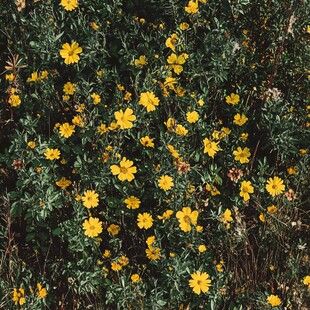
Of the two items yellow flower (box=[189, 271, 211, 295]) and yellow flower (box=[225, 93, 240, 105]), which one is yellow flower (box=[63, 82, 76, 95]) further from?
yellow flower (box=[189, 271, 211, 295])

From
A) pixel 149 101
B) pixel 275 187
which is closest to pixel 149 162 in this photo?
pixel 149 101

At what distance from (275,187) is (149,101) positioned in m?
0.98

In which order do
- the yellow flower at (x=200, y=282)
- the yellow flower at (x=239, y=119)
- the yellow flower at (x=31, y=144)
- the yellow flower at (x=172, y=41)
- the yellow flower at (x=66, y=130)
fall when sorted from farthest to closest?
1. the yellow flower at (x=239, y=119)
2. the yellow flower at (x=172, y=41)
3. the yellow flower at (x=66, y=130)
4. the yellow flower at (x=31, y=144)
5. the yellow flower at (x=200, y=282)

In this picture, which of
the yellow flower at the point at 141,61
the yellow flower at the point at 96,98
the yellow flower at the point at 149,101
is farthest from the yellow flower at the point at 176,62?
the yellow flower at the point at 96,98

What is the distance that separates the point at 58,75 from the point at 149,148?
0.78m

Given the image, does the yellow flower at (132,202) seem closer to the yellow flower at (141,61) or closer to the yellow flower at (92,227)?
the yellow flower at (92,227)

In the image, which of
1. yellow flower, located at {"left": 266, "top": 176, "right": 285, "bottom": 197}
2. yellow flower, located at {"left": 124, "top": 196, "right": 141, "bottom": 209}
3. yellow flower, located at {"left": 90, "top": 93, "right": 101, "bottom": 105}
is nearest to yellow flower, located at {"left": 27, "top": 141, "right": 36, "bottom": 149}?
yellow flower, located at {"left": 90, "top": 93, "right": 101, "bottom": 105}

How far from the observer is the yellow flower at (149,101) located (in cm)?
292

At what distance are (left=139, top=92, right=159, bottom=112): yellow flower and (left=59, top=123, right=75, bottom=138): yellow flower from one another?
1.52ft

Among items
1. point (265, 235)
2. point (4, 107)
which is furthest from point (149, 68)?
point (265, 235)

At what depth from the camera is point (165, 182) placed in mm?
2824

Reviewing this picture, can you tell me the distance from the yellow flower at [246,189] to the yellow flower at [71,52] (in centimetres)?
130

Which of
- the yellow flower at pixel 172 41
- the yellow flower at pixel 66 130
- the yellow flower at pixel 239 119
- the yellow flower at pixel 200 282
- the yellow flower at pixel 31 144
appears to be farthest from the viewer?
the yellow flower at pixel 239 119

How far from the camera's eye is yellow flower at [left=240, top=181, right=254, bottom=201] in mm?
3020
